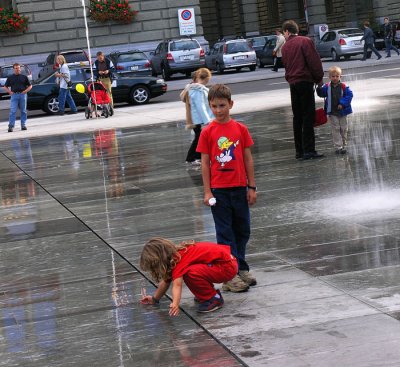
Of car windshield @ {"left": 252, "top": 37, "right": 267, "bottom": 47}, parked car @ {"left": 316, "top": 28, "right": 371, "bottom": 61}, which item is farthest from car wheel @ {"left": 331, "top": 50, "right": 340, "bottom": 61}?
car windshield @ {"left": 252, "top": 37, "right": 267, "bottom": 47}

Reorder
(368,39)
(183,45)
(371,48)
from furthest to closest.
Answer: (183,45), (371,48), (368,39)

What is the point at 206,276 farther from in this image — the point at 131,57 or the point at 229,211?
the point at 131,57

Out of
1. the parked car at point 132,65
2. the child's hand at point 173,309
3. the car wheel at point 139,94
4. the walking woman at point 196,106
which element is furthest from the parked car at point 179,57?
the child's hand at point 173,309

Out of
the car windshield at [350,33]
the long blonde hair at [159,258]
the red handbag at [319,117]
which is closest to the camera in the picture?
the long blonde hair at [159,258]

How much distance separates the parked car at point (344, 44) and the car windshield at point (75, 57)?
1267 cm

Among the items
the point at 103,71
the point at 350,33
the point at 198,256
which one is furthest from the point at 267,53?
the point at 198,256

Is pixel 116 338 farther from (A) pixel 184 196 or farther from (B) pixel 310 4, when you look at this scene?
(B) pixel 310 4

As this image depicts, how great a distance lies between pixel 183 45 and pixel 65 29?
18.3ft

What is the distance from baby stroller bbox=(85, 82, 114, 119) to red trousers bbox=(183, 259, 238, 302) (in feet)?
66.3

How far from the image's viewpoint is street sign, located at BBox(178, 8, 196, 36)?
49.1m

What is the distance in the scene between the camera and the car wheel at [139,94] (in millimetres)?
31312

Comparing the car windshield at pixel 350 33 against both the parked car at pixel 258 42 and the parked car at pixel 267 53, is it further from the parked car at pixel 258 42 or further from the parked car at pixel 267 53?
the parked car at pixel 258 42

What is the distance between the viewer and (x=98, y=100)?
88.4 feet

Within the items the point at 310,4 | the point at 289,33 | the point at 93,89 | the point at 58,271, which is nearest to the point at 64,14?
the point at 310,4
